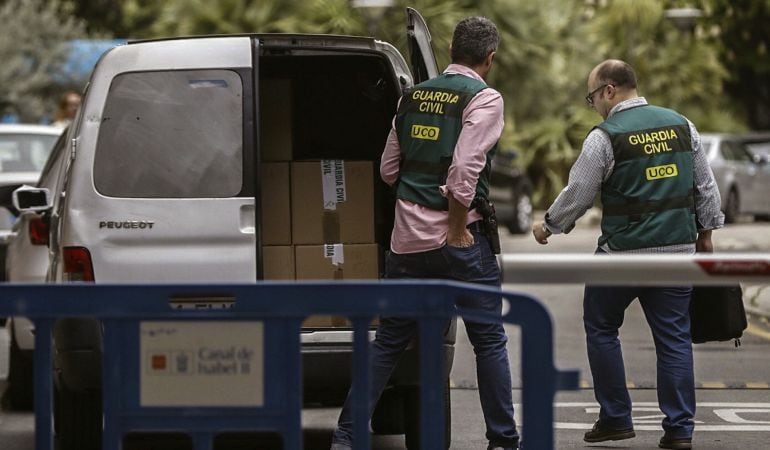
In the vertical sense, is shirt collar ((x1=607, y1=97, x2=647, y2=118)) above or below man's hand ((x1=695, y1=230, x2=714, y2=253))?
above

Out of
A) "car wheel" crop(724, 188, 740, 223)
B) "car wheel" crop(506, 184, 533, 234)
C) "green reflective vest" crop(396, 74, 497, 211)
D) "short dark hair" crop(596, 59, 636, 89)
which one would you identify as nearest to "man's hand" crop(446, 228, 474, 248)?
"green reflective vest" crop(396, 74, 497, 211)

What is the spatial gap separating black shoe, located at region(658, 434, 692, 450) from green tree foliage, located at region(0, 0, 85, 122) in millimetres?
26429

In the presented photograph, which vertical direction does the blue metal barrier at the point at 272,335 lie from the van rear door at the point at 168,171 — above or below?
below

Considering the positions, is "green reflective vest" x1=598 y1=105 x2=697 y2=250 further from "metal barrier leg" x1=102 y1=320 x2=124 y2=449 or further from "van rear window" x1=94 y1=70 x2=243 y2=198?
"metal barrier leg" x1=102 y1=320 x2=124 y2=449

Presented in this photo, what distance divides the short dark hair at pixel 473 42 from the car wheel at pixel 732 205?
22.0 meters

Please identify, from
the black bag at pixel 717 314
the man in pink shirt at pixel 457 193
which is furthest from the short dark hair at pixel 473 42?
the black bag at pixel 717 314

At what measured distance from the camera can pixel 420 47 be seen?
24.4 feet

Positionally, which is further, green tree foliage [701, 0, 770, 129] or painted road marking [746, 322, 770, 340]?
green tree foliage [701, 0, 770, 129]

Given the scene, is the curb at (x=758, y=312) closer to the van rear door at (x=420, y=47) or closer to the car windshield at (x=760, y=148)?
the van rear door at (x=420, y=47)

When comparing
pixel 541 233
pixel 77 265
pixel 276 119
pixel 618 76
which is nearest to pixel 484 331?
pixel 541 233

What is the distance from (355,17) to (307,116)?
25235 millimetres

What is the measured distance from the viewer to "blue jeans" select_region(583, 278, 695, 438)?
25.3ft

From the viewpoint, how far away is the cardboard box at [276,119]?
8250mm

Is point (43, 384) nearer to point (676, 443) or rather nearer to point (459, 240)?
point (459, 240)
